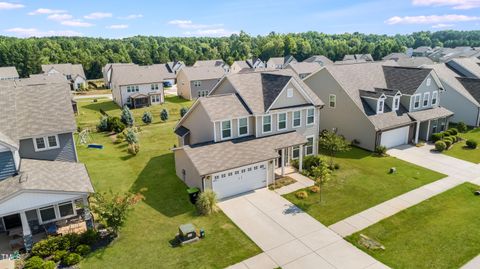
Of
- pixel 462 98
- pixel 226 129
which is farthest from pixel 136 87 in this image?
pixel 462 98

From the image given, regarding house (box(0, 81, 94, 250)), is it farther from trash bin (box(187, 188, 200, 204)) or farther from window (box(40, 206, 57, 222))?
trash bin (box(187, 188, 200, 204))

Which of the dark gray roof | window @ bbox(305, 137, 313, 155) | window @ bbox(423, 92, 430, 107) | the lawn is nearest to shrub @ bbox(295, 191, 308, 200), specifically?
the lawn

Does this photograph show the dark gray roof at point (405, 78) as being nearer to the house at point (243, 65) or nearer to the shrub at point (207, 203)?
the shrub at point (207, 203)

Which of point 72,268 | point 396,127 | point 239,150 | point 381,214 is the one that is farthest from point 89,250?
point 396,127

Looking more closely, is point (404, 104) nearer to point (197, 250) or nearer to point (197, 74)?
point (197, 250)

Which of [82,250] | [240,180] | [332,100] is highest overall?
[332,100]

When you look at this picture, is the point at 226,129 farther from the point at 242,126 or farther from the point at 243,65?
the point at 243,65

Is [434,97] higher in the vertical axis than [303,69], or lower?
lower
